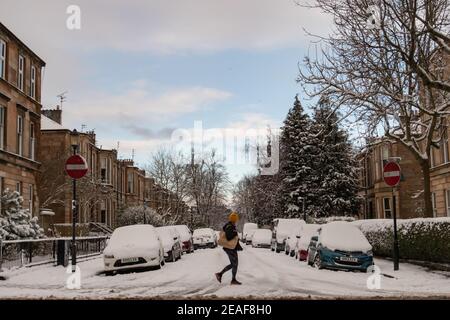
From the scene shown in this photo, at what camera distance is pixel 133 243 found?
669 inches

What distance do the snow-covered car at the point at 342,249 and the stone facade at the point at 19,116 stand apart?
16626 mm

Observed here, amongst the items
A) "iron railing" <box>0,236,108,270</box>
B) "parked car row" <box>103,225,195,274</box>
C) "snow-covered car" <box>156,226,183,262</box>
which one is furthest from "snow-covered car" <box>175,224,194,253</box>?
"parked car row" <box>103,225,195,274</box>

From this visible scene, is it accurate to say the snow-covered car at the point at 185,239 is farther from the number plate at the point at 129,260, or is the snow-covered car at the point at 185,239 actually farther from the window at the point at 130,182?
the window at the point at 130,182

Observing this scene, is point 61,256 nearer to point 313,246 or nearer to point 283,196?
point 313,246

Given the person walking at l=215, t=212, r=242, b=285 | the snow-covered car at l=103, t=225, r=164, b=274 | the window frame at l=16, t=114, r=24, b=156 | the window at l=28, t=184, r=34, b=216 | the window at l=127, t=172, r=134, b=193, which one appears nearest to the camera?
the person walking at l=215, t=212, r=242, b=285

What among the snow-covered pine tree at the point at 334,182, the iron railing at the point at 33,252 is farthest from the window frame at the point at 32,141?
the snow-covered pine tree at the point at 334,182

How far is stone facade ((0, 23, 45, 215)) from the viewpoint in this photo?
88.7 ft

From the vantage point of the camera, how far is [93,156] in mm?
52250

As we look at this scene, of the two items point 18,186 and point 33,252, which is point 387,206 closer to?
point 18,186

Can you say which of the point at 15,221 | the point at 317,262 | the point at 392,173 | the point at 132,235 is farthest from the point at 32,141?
the point at 392,173

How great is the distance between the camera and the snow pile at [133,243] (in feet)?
54.1

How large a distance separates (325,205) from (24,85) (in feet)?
103

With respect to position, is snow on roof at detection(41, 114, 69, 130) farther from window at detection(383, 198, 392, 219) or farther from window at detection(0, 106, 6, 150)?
window at detection(383, 198, 392, 219)
